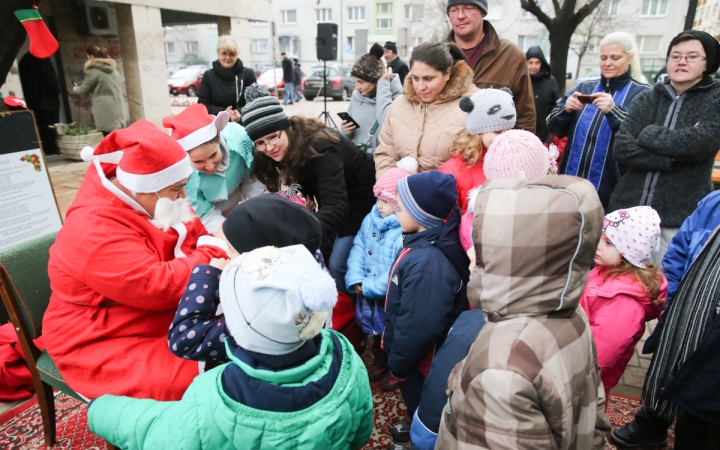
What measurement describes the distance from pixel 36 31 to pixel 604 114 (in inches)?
175

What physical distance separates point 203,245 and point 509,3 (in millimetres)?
39103

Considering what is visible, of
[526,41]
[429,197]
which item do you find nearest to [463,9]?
[429,197]

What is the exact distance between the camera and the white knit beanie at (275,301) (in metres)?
1.20

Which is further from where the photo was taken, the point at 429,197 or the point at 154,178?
the point at 429,197

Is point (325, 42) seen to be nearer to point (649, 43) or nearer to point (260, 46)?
point (649, 43)

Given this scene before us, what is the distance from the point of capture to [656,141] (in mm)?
2537

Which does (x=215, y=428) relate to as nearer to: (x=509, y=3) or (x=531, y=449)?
(x=531, y=449)

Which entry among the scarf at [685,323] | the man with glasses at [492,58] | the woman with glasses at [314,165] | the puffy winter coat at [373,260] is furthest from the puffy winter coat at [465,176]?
the scarf at [685,323]

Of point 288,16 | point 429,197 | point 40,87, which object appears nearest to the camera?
point 429,197

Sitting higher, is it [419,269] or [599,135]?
[599,135]

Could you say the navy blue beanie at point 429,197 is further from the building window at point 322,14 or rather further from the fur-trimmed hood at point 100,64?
the building window at point 322,14

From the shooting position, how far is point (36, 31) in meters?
3.60

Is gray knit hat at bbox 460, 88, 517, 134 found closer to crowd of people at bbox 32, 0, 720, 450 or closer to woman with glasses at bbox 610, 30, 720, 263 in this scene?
crowd of people at bbox 32, 0, 720, 450

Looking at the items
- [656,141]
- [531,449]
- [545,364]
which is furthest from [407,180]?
[656,141]
